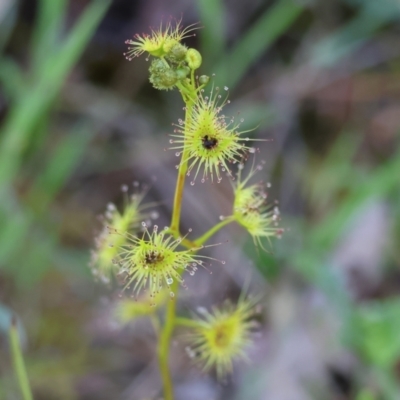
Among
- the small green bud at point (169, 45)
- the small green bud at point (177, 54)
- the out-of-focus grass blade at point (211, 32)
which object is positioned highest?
the out-of-focus grass blade at point (211, 32)

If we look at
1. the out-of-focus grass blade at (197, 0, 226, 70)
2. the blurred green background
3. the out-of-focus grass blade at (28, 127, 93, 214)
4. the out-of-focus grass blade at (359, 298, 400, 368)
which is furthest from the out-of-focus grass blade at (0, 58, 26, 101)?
the out-of-focus grass blade at (359, 298, 400, 368)

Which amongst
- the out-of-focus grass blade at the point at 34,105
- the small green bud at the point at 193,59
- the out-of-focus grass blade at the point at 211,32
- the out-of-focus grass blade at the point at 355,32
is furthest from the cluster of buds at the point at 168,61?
the out-of-focus grass blade at the point at 355,32

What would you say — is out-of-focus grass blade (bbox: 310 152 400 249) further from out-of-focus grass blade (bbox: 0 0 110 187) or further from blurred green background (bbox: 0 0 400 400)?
out-of-focus grass blade (bbox: 0 0 110 187)

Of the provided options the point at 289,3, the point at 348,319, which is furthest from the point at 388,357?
the point at 289,3

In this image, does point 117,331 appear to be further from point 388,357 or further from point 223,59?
point 223,59

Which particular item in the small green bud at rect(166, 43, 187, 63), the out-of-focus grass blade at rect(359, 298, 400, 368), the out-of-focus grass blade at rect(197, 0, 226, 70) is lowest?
the out-of-focus grass blade at rect(359, 298, 400, 368)

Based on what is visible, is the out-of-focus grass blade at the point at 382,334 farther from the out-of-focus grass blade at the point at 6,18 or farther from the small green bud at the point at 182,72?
the out-of-focus grass blade at the point at 6,18

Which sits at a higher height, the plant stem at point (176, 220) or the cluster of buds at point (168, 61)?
the cluster of buds at point (168, 61)
